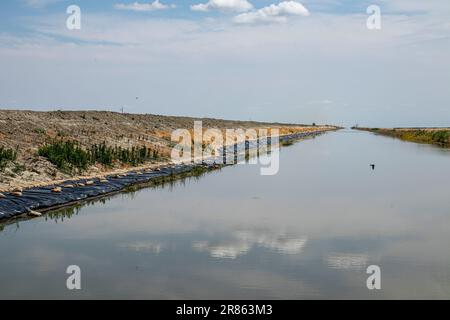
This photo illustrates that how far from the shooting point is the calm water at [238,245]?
8.73 m

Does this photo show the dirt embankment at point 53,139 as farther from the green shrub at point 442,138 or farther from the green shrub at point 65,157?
the green shrub at point 442,138

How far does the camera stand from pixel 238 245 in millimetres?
11461

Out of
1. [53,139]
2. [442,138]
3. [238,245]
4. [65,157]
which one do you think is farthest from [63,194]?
[442,138]

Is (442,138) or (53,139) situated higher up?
(53,139)

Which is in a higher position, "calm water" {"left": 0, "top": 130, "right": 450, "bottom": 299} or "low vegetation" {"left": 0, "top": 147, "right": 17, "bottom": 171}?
"low vegetation" {"left": 0, "top": 147, "right": 17, "bottom": 171}

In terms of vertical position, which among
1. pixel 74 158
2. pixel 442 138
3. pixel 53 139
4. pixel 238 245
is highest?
pixel 53 139

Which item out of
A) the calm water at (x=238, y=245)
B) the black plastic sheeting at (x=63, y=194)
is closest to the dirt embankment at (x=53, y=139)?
the black plastic sheeting at (x=63, y=194)

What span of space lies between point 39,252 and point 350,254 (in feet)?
21.0

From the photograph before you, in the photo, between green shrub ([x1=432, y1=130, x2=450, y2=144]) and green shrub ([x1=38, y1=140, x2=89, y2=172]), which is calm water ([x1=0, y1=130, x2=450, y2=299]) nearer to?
green shrub ([x1=38, y1=140, x2=89, y2=172])

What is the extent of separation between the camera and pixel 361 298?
27.0ft

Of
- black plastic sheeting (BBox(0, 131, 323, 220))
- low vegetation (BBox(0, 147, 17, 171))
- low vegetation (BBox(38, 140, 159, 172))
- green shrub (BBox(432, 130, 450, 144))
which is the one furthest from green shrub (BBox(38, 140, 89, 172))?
green shrub (BBox(432, 130, 450, 144))

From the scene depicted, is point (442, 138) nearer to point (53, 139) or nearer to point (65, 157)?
point (53, 139)

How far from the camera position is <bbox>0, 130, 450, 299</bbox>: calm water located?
28.7 feet
